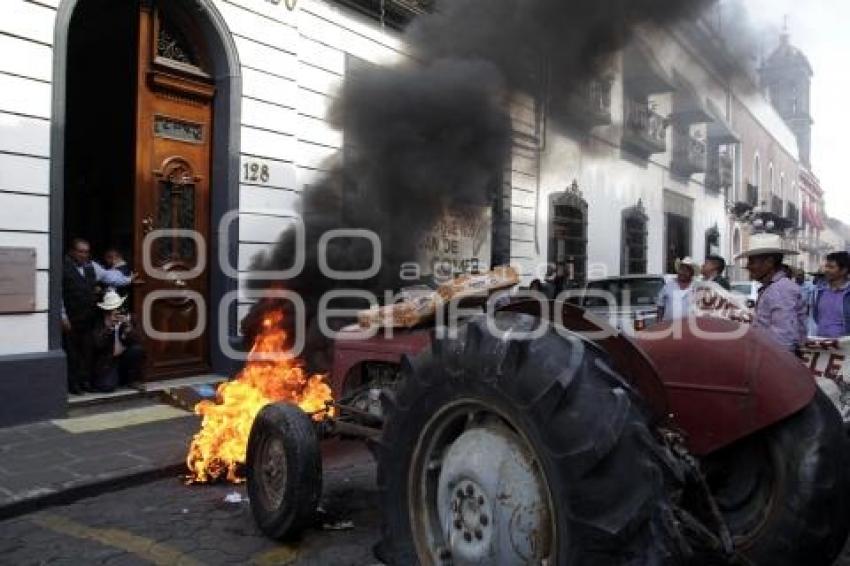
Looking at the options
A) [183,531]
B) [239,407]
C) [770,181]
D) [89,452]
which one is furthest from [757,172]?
[183,531]

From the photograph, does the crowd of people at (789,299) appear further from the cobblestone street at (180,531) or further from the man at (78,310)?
the man at (78,310)

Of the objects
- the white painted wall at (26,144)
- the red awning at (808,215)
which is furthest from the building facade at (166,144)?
the red awning at (808,215)

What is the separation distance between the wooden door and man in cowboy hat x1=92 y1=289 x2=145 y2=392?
0.95ft

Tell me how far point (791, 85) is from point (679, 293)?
8992 mm

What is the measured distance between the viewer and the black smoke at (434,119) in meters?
7.36

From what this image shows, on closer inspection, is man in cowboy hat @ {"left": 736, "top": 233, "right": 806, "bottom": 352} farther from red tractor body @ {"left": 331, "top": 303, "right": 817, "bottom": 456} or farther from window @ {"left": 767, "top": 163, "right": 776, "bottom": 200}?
window @ {"left": 767, "top": 163, "right": 776, "bottom": 200}

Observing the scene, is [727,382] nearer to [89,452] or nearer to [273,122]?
[89,452]

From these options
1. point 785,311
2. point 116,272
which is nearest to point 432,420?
point 785,311

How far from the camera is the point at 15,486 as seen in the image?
15.8ft

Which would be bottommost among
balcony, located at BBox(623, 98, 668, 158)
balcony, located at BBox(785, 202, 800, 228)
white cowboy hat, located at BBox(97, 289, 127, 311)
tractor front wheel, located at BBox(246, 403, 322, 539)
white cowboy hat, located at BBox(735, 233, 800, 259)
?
tractor front wheel, located at BBox(246, 403, 322, 539)

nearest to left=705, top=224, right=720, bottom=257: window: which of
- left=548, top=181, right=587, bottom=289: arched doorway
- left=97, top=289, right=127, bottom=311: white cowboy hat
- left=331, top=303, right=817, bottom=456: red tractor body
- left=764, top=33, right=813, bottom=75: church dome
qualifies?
left=548, top=181, right=587, bottom=289: arched doorway

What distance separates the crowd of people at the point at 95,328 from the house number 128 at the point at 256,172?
1804mm

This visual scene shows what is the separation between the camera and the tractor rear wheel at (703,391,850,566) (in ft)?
9.43

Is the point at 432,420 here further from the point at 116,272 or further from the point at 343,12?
the point at 343,12
